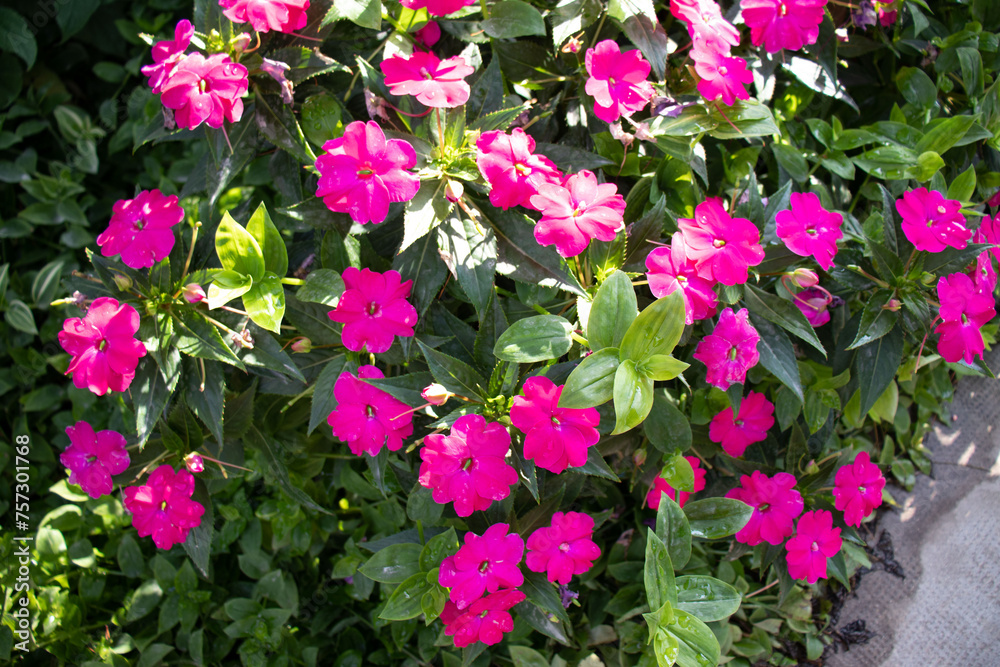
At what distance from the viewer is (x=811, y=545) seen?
59.1 inches

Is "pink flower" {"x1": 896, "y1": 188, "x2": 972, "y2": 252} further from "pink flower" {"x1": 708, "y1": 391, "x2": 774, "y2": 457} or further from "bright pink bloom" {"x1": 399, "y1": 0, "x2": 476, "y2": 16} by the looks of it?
"bright pink bloom" {"x1": 399, "y1": 0, "x2": 476, "y2": 16}

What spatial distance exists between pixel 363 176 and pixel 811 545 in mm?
1242

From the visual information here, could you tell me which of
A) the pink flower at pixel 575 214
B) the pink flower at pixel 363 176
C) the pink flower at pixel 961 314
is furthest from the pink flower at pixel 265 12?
the pink flower at pixel 961 314

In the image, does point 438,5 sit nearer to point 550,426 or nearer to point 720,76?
point 720,76

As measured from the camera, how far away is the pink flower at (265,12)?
1.23 metres

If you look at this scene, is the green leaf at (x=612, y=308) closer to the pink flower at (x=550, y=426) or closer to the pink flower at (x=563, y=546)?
the pink flower at (x=550, y=426)

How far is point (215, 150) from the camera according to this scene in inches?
56.6

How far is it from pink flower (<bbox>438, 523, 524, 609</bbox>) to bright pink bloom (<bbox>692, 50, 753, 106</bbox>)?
0.98 meters

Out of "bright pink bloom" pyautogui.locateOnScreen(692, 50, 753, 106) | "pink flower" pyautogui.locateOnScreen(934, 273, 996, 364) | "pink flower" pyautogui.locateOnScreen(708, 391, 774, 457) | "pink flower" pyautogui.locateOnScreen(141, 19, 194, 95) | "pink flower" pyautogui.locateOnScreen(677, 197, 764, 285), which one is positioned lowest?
"pink flower" pyautogui.locateOnScreen(708, 391, 774, 457)

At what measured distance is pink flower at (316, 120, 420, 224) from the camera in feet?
3.88

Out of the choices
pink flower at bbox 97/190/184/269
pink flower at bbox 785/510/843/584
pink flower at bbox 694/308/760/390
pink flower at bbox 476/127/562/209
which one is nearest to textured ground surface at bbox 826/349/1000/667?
pink flower at bbox 785/510/843/584

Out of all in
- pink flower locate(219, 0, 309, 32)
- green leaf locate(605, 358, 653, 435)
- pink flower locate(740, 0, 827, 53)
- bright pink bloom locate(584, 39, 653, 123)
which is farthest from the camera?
pink flower locate(740, 0, 827, 53)

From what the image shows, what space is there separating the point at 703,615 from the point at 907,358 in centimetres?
87

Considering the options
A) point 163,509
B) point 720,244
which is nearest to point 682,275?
point 720,244
